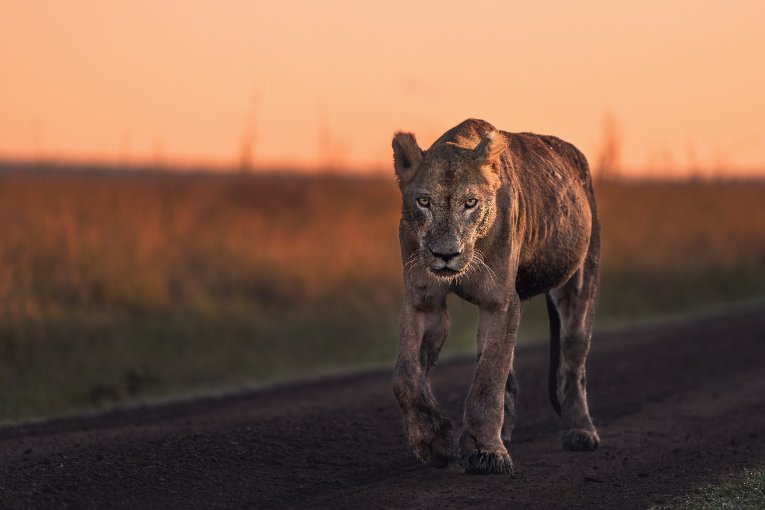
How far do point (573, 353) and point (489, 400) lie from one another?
5.55 ft

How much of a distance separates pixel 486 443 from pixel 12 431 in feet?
12.8

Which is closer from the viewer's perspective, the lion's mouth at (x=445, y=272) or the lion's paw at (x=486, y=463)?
the lion's mouth at (x=445, y=272)

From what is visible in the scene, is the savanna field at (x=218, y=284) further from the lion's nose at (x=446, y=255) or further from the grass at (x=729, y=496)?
the grass at (x=729, y=496)

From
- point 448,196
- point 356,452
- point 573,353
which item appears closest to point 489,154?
point 448,196

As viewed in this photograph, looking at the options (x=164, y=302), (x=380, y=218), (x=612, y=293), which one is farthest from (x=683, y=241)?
(x=164, y=302)

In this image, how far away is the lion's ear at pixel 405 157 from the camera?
271 inches

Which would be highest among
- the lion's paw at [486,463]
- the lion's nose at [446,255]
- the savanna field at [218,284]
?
the lion's nose at [446,255]

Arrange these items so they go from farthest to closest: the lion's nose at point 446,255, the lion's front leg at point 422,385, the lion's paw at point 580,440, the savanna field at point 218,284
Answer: the savanna field at point 218,284 < the lion's paw at point 580,440 < the lion's front leg at point 422,385 < the lion's nose at point 446,255

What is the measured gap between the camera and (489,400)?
698cm

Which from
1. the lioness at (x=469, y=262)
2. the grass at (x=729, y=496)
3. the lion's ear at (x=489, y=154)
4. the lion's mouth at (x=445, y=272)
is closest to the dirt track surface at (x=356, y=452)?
the grass at (x=729, y=496)

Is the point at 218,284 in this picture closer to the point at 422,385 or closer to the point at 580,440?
the point at 580,440

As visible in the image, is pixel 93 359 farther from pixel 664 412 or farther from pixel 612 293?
pixel 612 293

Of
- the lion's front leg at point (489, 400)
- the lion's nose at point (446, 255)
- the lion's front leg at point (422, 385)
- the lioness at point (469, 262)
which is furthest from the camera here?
the lion's front leg at point (489, 400)

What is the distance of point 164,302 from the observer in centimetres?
1441
